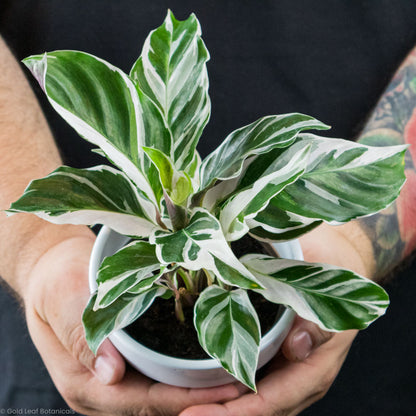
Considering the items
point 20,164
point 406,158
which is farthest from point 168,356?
point 406,158

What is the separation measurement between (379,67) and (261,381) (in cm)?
78

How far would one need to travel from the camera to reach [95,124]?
34 centimetres

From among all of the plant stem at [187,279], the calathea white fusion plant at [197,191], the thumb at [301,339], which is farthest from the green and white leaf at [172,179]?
the thumb at [301,339]

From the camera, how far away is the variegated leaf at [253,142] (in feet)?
1.18

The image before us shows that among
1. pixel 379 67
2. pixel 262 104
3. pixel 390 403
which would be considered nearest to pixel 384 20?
pixel 379 67

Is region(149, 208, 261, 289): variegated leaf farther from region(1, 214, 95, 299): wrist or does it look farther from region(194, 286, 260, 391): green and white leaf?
region(1, 214, 95, 299): wrist

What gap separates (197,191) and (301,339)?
0.24 metres

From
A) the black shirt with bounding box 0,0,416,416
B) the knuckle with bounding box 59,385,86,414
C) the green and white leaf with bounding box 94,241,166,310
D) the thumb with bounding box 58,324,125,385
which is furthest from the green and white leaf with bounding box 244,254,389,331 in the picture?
the black shirt with bounding box 0,0,416,416

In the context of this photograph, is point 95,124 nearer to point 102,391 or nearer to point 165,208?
point 165,208

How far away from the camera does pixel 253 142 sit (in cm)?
39

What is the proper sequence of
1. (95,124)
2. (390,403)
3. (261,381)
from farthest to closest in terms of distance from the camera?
1. (390,403)
2. (261,381)
3. (95,124)

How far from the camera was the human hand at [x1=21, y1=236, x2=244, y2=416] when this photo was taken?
1.79 feet

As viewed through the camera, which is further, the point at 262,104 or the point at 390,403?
the point at 262,104

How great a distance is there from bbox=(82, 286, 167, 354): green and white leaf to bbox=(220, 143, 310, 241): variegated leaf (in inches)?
4.9
